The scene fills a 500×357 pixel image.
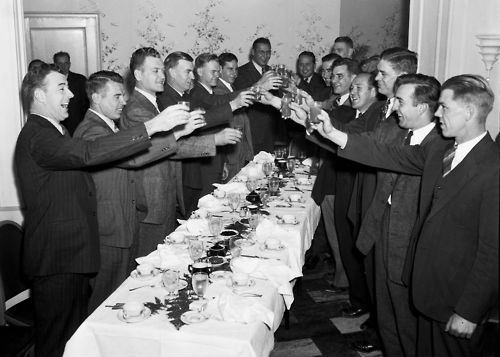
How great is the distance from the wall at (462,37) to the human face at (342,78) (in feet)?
2.78

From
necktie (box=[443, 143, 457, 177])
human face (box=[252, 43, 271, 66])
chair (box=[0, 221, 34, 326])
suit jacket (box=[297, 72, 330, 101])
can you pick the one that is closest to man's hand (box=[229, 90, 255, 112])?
chair (box=[0, 221, 34, 326])

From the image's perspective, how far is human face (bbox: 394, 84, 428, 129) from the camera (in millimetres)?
3037

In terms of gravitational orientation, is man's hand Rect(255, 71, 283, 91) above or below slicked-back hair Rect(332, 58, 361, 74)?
below

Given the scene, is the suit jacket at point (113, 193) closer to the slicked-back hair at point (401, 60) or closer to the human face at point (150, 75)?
the human face at point (150, 75)

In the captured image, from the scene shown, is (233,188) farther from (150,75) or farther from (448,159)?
(448,159)

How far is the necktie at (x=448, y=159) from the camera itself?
2551 millimetres

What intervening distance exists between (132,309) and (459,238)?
1462mm

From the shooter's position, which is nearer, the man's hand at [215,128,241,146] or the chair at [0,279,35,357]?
the chair at [0,279,35,357]

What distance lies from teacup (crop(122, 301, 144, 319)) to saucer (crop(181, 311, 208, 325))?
182 millimetres

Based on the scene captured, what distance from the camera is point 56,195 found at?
2.94 meters

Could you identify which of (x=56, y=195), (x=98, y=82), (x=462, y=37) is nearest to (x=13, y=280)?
(x=56, y=195)

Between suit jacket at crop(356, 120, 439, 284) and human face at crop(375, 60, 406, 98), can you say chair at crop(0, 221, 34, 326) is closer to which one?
suit jacket at crop(356, 120, 439, 284)

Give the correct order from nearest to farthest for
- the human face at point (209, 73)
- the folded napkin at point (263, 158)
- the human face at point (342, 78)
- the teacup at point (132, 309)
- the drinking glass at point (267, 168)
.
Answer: the teacup at point (132, 309)
the drinking glass at point (267, 168)
the human face at point (342, 78)
the folded napkin at point (263, 158)
the human face at point (209, 73)

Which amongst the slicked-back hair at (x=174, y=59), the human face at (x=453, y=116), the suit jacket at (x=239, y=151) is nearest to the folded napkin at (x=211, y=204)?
the slicked-back hair at (x=174, y=59)
